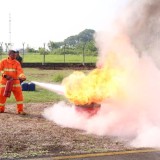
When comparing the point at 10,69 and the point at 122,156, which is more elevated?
the point at 10,69

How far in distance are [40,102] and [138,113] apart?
4688mm

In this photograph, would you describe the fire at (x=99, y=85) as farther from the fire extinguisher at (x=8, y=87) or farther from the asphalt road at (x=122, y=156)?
the asphalt road at (x=122, y=156)

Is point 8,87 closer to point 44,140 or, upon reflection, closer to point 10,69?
point 10,69

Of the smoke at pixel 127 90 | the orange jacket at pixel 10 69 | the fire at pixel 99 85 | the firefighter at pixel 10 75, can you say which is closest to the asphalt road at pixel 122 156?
the smoke at pixel 127 90

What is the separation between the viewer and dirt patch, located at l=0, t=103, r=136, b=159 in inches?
263

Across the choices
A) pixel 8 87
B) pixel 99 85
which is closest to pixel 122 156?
pixel 99 85

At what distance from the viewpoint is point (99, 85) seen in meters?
9.31

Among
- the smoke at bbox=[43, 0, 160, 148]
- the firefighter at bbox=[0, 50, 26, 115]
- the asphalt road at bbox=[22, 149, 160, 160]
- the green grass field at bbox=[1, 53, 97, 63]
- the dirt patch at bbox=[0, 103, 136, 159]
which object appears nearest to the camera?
the asphalt road at bbox=[22, 149, 160, 160]

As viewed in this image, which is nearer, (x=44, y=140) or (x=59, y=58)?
(x=44, y=140)

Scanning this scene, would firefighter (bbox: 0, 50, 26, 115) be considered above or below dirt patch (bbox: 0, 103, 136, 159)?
above

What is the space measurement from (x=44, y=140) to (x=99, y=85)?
7.81 ft

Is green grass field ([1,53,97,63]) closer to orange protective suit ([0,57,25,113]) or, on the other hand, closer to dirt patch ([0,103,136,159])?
orange protective suit ([0,57,25,113])

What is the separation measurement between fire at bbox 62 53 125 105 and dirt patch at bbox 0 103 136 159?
0.95m

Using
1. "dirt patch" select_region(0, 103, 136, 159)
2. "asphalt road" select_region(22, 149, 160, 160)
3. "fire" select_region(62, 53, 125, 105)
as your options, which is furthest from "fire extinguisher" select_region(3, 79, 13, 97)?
"asphalt road" select_region(22, 149, 160, 160)
